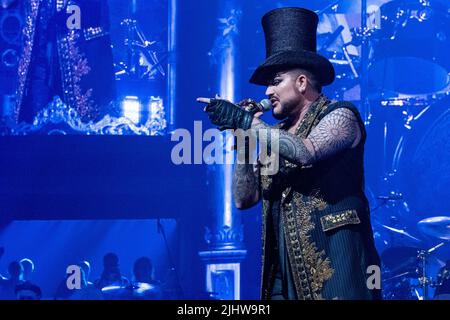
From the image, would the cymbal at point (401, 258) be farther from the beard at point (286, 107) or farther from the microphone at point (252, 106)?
the microphone at point (252, 106)

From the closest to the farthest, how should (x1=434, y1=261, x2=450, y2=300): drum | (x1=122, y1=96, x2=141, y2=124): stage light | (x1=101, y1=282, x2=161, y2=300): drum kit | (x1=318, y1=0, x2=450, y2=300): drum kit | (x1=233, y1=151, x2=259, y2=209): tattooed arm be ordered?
1. (x1=233, y1=151, x2=259, y2=209): tattooed arm
2. (x1=434, y1=261, x2=450, y2=300): drum
3. (x1=101, y1=282, x2=161, y2=300): drum kit
4. (x1=122, y1=96, x2=141, y2=124): stage light
5. (x1=318, y1=0, x2=450, y2=300): drum kit

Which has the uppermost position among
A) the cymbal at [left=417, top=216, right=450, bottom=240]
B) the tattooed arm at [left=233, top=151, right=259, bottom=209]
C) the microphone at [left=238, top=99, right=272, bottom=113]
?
the cymbal at [left=417, top=216, right=450, bottom=240]

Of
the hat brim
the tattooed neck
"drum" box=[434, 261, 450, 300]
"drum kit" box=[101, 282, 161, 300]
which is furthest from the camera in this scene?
"drum kit" box=[101, 282, 161, 300]

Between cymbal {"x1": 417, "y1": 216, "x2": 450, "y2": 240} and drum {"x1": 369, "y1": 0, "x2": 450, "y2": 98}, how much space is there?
134cm

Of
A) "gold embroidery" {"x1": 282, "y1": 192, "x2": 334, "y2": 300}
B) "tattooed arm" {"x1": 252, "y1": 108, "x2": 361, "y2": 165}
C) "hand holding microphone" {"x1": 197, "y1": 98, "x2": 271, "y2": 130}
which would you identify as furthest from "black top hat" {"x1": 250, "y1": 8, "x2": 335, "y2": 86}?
"gold embroidery" {"x1": 282, "y1": 192, "x2": 334, "y2": 300}

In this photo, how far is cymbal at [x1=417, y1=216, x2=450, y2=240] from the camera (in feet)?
22.5

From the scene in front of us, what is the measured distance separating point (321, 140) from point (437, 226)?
420 centimetres

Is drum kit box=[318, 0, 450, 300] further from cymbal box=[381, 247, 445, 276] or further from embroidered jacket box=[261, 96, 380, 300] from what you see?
embroidered jacket box=[261, 96, 380, 300]
